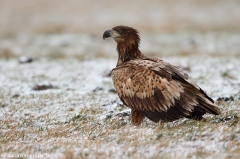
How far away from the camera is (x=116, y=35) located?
10.5m

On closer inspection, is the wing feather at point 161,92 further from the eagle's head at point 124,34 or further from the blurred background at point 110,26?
the blurred background at point 110,26

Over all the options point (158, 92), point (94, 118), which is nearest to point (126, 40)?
point (94, 118)

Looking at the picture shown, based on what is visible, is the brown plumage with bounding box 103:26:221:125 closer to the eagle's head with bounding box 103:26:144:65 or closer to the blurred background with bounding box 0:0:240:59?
the eagle's head with bounding box 103:26:144:65

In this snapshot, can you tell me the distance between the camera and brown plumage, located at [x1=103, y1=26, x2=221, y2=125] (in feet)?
27.9

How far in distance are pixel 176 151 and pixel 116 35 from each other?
173 inches

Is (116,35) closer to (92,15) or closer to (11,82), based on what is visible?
(11,82)

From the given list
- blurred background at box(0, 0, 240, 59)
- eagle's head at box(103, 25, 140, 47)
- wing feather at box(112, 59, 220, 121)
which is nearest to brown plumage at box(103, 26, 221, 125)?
wing feather at box(112, 59, 220, 121)

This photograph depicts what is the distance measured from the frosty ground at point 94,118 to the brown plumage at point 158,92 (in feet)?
0.91

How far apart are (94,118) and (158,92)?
2.25m

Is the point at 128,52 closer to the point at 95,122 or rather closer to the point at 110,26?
the point at 95,122

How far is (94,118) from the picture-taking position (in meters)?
10.4

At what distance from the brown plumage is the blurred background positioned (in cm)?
1665

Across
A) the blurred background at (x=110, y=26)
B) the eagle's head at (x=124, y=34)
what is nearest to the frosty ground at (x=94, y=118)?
the eagle's head at (x=124, y=34)

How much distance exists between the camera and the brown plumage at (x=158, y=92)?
8.52 metres
